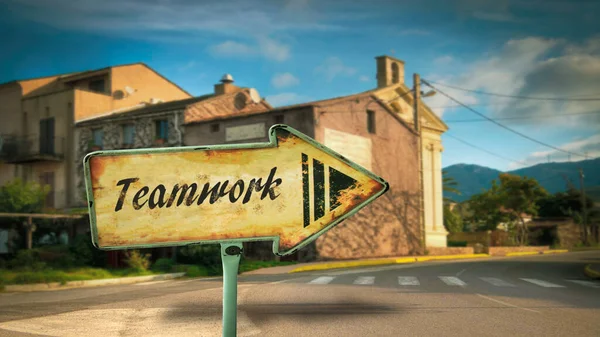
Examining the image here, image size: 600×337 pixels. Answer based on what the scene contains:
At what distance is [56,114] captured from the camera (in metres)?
39.7

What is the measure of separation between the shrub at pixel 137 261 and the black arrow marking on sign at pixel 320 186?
21.6 m

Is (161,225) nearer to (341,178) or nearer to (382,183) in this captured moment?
(341,178)

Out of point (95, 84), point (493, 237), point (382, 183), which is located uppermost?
point (95, 84)

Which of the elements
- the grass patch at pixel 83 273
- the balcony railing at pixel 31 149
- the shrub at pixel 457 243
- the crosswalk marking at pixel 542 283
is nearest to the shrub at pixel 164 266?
the grass patch at pixel 83 273

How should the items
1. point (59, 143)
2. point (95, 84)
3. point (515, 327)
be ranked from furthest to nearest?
point (95, 84), point (59, 143), point (515, 327)

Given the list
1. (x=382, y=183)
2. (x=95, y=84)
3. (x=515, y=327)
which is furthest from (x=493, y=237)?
(x=382, y=183)

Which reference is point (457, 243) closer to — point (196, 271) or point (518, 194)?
point (518, 194)

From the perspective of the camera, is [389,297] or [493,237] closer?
[389,297]

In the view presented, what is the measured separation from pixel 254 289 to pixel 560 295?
271 inches

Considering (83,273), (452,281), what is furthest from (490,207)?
(83,273)

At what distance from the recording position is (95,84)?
140ft

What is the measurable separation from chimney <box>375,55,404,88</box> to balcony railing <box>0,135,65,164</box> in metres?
23.2

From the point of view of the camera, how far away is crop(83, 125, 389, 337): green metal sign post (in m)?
3.04

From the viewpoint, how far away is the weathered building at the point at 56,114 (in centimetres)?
3900
